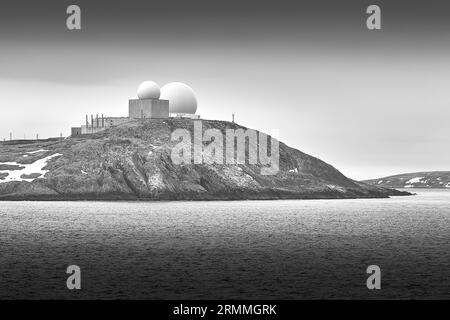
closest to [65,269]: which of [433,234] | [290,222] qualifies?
[433,234]

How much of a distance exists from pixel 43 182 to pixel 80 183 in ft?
28.7

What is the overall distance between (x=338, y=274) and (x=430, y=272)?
6923 mm

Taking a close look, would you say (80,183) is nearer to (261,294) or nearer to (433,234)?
(433,234)

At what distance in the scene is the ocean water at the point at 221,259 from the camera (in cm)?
4912

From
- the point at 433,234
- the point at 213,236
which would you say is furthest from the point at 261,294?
the point at 433,234

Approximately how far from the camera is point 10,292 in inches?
1896

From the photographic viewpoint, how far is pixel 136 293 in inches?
1890

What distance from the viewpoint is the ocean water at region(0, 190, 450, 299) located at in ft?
161

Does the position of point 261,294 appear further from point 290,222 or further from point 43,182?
point 43,182

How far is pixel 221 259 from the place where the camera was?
65625 mm

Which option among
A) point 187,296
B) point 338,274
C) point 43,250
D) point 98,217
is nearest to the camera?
point 187,296

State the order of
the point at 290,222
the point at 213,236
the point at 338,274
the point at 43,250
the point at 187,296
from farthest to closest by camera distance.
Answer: the point at 290,222, the point at 213,236, the point at 43,250, the point at 338,274, the point at 187,296

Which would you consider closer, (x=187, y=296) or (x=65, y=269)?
(x=187, y=296)

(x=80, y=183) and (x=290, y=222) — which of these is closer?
(x=290, y=222)
